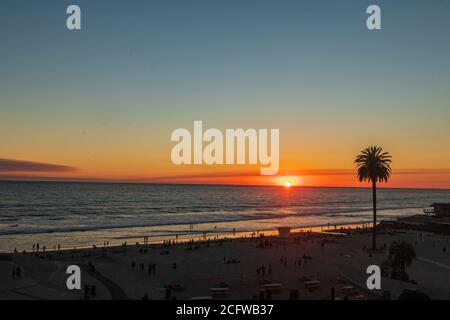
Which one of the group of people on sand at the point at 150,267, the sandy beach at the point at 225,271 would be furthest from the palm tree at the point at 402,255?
the group of people on sand at the point at 150,267

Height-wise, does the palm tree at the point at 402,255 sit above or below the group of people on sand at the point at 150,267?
above

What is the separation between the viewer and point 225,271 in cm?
3891

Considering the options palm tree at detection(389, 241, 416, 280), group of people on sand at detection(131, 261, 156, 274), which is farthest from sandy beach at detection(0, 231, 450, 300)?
palm tree at detection(389, 241, 416, 280)

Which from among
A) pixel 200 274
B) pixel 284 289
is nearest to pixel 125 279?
pixel 200 274

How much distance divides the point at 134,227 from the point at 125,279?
56.6m

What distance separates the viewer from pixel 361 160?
4962 centimetres

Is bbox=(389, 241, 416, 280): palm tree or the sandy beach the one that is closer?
the sandy beach

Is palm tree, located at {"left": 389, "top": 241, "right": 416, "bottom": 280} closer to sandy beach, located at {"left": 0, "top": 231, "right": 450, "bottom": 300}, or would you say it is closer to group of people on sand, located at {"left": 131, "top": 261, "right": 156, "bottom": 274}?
sandy beach, located at {"left": 0, "top": 231, "right": 450, "bottom": 300}

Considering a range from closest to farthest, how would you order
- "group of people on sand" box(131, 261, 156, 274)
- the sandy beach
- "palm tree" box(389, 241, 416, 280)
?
the sandy beach
"palm tree" box(389, 241, 416, 280)
"group of people on sand" box(131, 261, 156, 274)

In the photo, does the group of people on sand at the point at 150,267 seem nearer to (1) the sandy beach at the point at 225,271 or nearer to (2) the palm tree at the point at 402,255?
(1) the sandy beach at the point at 225,271

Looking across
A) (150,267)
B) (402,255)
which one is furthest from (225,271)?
(402,255)

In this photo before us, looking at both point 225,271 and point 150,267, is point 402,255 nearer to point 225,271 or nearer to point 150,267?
point 225,271

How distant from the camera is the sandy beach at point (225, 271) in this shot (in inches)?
1136

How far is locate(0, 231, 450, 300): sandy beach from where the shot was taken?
2884 cm
